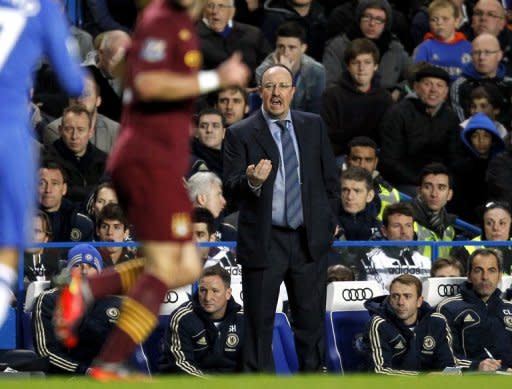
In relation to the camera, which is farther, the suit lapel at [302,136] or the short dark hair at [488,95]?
the short dark hair at [488,95]

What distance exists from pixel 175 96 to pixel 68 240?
17.5 feet

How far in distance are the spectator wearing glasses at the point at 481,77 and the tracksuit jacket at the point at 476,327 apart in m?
3.77

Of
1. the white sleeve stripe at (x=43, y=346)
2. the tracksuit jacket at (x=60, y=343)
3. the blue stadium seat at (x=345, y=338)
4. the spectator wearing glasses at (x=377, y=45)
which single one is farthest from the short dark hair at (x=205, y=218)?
Answer: the spectator wearing glasses at (x=377, y=45)

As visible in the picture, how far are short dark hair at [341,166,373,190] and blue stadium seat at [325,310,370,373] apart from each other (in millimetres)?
1582

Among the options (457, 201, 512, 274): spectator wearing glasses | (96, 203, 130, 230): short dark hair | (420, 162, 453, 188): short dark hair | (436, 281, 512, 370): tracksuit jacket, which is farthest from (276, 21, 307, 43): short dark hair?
(436, 281, 512, 370): tracksuit jacket

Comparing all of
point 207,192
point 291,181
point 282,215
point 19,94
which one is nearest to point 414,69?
point 207,192

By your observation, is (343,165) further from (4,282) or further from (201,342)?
(4,282)

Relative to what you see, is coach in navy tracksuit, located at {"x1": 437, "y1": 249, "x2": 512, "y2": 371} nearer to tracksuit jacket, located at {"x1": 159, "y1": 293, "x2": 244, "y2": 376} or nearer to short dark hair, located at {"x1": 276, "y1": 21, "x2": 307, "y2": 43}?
tracksuit jacket, located at {"x1": 159, "y1": 293, "x2": 244, "y2": 376}

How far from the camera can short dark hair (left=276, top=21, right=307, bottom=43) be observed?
1462cm

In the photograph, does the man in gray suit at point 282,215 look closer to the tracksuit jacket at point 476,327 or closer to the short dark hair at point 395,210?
the tracksuit jacket at point 476,327

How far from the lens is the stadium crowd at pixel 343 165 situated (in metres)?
11.0

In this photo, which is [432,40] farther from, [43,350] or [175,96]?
[175,96]

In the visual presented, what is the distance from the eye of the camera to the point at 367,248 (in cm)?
1177

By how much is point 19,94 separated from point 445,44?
9.36 meters
